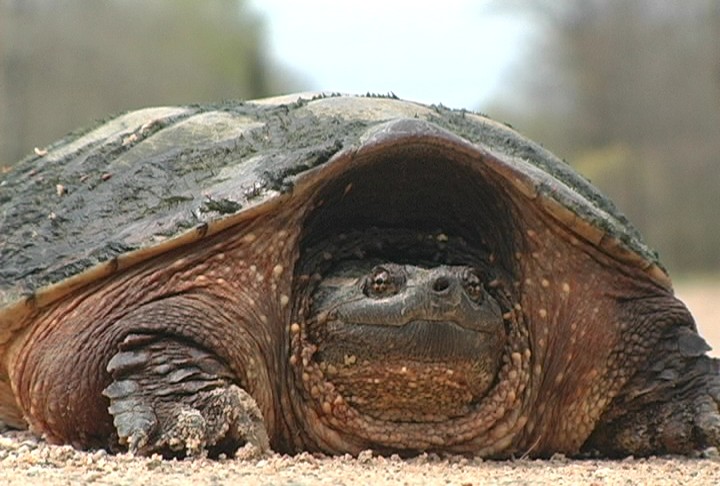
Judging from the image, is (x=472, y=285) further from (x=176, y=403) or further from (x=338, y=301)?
(x=176, y=403)

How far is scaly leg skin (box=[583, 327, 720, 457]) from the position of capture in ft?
9.27

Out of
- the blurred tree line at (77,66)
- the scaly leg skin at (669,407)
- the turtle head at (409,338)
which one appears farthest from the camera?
the blurred tree line at (77,66)

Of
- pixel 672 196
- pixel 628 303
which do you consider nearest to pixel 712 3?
pixel 672 196

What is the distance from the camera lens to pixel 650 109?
1736 cm

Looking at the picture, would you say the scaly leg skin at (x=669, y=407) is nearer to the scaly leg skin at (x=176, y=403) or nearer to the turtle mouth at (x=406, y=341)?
→ the turtle mouth at (x=406, y=341)

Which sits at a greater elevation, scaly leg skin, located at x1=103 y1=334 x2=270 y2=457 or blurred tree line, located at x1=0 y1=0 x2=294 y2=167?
blurred tree line, located at x1=0 y1=0 x2=294 y2=167

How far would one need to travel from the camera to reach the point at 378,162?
2760 millimetres

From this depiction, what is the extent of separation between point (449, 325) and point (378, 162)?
0.53m

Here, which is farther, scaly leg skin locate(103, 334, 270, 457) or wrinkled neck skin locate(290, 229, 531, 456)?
wrinkled neck skin locate(290, 229, 531, 456)

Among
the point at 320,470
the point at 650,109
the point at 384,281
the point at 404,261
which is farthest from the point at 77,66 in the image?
the point at 320,470

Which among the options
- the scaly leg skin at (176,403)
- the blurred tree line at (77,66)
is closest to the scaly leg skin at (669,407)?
the scaly leg skin at (176,403)

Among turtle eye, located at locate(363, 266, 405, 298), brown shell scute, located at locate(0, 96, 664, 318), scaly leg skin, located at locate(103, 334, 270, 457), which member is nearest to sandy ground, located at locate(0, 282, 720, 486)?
scaly leg skin, located at locate(103, 334, 270, 457)

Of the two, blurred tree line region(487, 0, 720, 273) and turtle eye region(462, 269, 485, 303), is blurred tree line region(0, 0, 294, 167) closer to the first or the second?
blurred tree line region(487, 0, 720, 273)

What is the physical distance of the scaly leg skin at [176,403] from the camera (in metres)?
2.27
